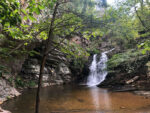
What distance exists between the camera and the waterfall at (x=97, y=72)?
16922mm

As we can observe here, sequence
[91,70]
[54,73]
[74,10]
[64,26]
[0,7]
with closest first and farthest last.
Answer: [0,7], [64,26], [74,10], [54,73], [91,70]

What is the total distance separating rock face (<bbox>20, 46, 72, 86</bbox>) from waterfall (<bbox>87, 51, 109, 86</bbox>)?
3467mm

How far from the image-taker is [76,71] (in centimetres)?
1923

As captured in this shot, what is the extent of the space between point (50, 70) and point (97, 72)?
7.16 metres

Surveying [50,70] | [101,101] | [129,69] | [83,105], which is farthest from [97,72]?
[83,105]

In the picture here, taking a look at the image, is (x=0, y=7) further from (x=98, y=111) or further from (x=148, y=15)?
(x=148, y=15)

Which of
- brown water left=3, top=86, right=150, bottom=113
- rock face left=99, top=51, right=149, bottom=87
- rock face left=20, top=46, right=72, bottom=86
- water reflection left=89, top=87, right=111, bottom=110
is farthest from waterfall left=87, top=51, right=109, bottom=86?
brown water left=3, top=86, right=150, bottom=113

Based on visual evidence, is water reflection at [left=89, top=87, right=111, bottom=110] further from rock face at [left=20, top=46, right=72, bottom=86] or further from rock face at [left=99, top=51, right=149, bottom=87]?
rock face at [left=20, top=46, right=72, bottom=86]

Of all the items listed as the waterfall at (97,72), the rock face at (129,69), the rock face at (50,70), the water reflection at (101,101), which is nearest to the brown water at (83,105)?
the water reflection at (101,101)

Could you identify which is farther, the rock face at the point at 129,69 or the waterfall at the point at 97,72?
the waterfall at the point at 97,72

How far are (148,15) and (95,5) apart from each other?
9.96 m

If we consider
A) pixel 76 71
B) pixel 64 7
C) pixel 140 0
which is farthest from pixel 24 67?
pixel 140 0

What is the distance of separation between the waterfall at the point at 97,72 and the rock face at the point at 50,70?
3467 mm

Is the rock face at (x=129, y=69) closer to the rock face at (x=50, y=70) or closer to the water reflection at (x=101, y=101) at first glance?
the water reflection at (x=101, y=101)
